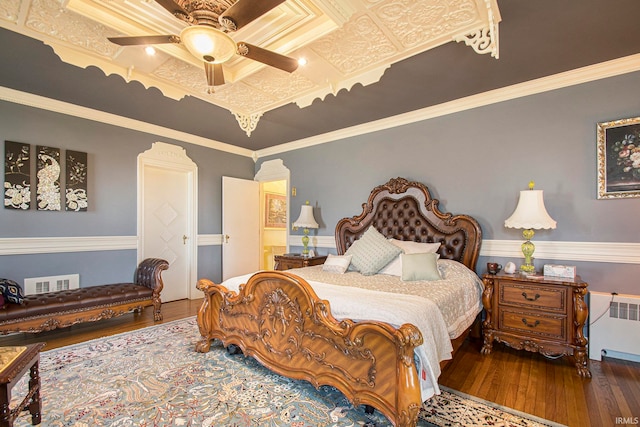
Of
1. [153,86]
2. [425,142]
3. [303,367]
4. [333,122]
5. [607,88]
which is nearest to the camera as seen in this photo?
[303,367]

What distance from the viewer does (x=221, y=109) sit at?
3.94 metres

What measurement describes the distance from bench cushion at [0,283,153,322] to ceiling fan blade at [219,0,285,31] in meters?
3.15

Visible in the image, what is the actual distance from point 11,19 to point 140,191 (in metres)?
2.40

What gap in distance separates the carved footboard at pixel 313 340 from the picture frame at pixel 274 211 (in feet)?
11.2

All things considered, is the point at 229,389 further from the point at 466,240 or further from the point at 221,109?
the point at 221,109

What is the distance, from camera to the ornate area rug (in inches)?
69.6

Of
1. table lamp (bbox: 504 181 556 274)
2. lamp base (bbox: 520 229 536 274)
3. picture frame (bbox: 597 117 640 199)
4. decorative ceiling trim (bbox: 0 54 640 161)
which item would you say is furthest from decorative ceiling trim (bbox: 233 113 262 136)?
picture frame (bbox: 597 117 640 199)

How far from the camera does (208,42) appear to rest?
1860 millimetres

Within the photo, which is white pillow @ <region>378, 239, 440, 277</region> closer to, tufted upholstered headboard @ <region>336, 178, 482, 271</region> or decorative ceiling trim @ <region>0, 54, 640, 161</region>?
tufted upholstered headboard @ <region>336, 178, 482, 271</region>

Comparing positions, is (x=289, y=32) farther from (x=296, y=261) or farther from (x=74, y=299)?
(x=74, y=299)

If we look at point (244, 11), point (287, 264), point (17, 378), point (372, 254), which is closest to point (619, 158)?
point (372, 254)

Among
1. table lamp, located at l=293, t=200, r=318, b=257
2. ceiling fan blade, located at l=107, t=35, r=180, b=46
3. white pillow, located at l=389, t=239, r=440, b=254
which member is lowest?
white pillow, located at l=389, t=239, r=440, b=254

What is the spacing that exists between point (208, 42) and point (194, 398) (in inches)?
93.7

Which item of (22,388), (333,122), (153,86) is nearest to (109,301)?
(22,388)
